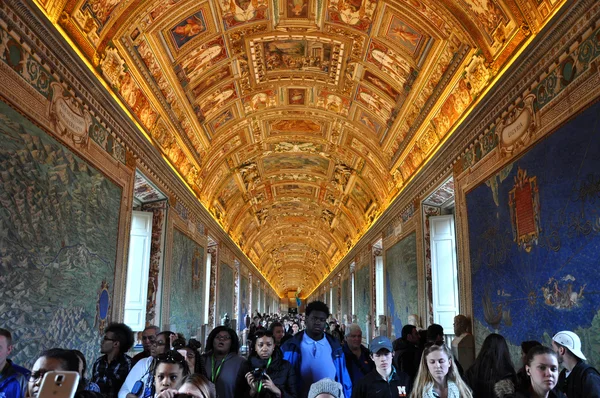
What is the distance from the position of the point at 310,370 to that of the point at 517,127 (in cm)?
604

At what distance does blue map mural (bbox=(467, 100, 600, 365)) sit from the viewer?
6371 mm

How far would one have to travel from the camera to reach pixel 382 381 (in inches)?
178

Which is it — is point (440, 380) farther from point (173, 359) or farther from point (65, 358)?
point (65, 358)

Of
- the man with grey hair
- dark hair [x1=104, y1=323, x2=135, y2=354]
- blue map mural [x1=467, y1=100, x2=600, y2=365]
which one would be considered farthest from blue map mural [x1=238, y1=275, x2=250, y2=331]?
dark hair [x1=104, y1=323, x2=135, y2=354]

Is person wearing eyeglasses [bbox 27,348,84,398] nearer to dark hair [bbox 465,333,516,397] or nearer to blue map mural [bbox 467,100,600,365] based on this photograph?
dark hair [bbox 465,333,516,397]

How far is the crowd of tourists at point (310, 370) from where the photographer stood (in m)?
3.92

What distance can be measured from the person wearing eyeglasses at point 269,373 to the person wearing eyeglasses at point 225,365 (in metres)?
0.18

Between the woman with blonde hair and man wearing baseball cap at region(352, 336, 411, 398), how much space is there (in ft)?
1.21

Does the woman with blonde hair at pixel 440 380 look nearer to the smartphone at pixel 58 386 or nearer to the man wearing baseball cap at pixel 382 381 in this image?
the man wearing baseball cap at pixel 382 381

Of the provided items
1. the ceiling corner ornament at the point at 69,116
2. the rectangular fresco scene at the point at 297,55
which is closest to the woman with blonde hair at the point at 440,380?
the ceiling corner ornament at the point at 69,116

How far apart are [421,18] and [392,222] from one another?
960 cm

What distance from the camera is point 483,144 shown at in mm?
10391

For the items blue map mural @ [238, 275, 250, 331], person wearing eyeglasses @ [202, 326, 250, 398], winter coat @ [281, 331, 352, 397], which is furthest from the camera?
blue map mural @ [238, 275, 250, 331]

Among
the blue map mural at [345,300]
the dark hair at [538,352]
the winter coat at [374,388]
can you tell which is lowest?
the winter coat at [374,388]
